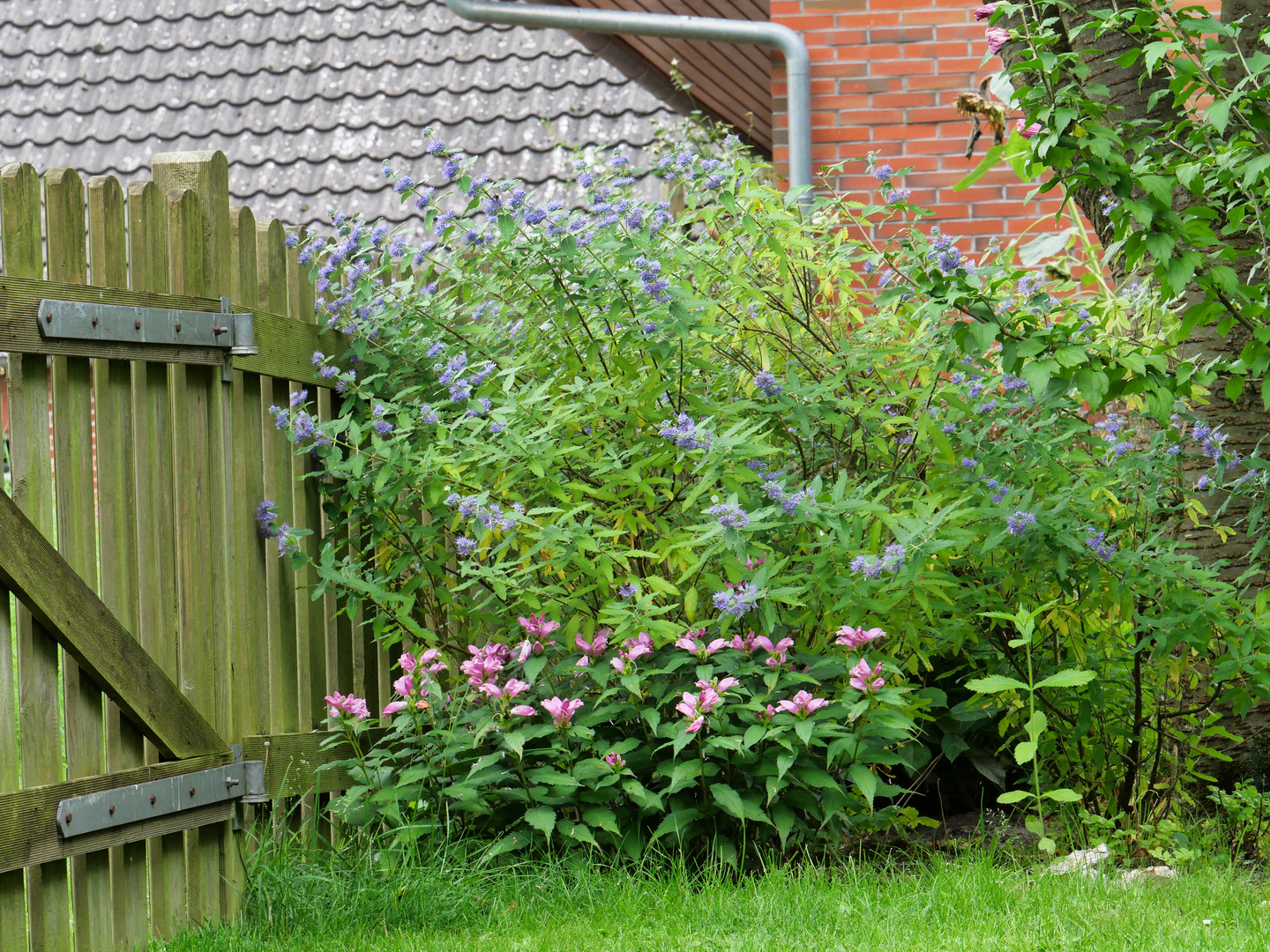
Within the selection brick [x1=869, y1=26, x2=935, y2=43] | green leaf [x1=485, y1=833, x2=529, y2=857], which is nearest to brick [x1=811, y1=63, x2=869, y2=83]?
brick [x1=869, y1=26, x2=935, y2=43]

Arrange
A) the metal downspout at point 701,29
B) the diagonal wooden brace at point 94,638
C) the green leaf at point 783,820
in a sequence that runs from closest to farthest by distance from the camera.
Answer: the diagonal wooden brace at point 94,638 → the green leaf at point 783,820 → the metal downspout at point 701,29

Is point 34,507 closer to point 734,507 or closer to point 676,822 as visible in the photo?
point 734,507

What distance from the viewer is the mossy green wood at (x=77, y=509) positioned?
284 cm

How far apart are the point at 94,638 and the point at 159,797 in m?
0.42

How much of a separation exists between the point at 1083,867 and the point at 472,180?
2394 mm

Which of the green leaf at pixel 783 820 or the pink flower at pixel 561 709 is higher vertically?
the pink flower at pixel 561 709

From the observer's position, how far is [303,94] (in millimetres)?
7859

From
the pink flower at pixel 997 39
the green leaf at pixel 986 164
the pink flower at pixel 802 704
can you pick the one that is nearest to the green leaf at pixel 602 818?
the pink flower at pixel 802 704

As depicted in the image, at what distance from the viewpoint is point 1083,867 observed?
314 centimetres

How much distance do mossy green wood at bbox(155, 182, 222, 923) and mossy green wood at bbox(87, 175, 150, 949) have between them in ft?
0.49

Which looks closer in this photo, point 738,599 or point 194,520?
point 738,599

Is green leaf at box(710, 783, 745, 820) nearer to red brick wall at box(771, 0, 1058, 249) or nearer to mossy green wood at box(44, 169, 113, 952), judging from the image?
mossy green wood at box(44, 169, 113, 952)

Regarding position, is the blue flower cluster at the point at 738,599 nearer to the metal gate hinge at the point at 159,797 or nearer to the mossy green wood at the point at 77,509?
the metal gate hinge at the point at 159,797

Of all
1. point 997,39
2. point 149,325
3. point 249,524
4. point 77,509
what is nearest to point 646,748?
point 249,524
